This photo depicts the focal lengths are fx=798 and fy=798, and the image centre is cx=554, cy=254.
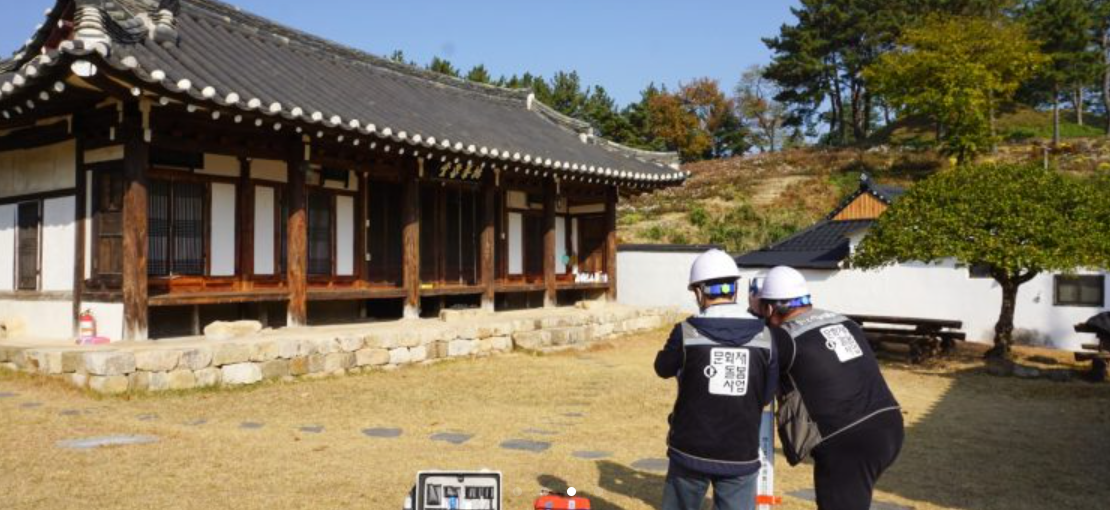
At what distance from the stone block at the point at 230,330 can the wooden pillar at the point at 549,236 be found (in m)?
7.30

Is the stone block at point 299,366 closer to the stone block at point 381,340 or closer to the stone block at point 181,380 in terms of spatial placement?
the stone block at point 381,340

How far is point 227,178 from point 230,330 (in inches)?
88.5

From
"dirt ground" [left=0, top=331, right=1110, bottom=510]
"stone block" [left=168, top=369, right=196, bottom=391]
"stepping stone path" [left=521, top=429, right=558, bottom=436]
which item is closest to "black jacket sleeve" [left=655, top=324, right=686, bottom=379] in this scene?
"dirt ground" [left=0, top=331, right=1110, bottom=510]

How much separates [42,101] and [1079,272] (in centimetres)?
1934

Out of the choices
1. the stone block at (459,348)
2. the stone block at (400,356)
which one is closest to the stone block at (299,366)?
the stone block at (400,356)

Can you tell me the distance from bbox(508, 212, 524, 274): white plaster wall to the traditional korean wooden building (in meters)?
0.41

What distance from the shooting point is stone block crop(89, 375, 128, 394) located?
27.6ft

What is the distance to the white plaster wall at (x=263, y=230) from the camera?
11.7 m

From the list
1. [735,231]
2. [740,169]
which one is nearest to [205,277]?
[735,231]

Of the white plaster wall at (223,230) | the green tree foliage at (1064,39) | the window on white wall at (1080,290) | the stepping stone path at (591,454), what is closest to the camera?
the stepping stone path at (591,454)

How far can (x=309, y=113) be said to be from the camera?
10383mm

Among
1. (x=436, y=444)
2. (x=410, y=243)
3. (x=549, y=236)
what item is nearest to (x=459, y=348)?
(x=410, y=243)

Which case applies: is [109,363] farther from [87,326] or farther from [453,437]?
[453,437]

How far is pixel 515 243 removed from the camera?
55.6ft
